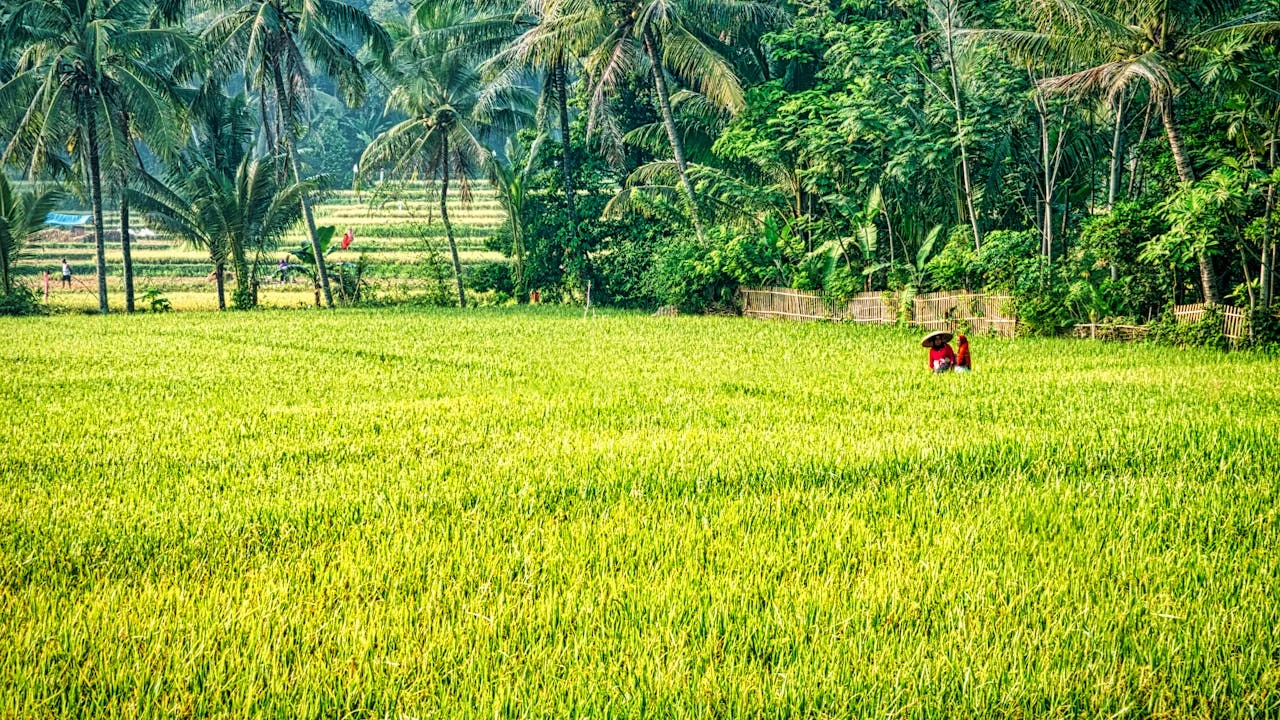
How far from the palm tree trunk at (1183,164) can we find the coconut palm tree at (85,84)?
20986 millimetres

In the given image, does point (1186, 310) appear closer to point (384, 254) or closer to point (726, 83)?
point (726, 83)

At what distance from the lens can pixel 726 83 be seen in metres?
19.8

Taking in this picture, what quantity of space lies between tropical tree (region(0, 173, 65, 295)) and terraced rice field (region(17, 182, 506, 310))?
811 millimetres

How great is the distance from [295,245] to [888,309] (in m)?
38.6

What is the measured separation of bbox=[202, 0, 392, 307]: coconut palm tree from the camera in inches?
971

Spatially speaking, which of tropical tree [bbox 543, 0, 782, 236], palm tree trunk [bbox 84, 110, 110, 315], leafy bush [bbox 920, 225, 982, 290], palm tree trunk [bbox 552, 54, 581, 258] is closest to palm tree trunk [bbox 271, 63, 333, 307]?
palm tree trunk [bbox 84, 110, 110, 315]

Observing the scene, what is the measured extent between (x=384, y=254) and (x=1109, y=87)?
112 feet

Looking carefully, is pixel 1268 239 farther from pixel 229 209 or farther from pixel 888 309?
pixel 229 209

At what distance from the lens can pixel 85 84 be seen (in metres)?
23.6

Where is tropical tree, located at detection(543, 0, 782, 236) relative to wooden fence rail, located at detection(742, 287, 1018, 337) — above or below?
above

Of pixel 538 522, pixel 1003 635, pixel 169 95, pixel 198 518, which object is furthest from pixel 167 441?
pixel 169 95

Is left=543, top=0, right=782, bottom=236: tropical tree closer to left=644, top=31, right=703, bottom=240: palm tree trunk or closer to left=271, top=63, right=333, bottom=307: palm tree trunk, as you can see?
left=644, top=31, right=703, bottom=240: palm tree trunk

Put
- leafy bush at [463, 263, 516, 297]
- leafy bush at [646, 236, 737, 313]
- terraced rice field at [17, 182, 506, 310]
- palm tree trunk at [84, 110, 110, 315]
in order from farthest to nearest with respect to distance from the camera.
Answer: terraced rice field at [17, 182, 506, 310] < leafy bush at [463, 263, 516, 297] < palm tree trunk at [84, 110, 110, 315] < leafy bush at [646, 236, 737, 313]

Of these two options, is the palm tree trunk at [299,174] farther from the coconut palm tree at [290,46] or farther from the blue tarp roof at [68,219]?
the blue tarp roof at [68,219]
